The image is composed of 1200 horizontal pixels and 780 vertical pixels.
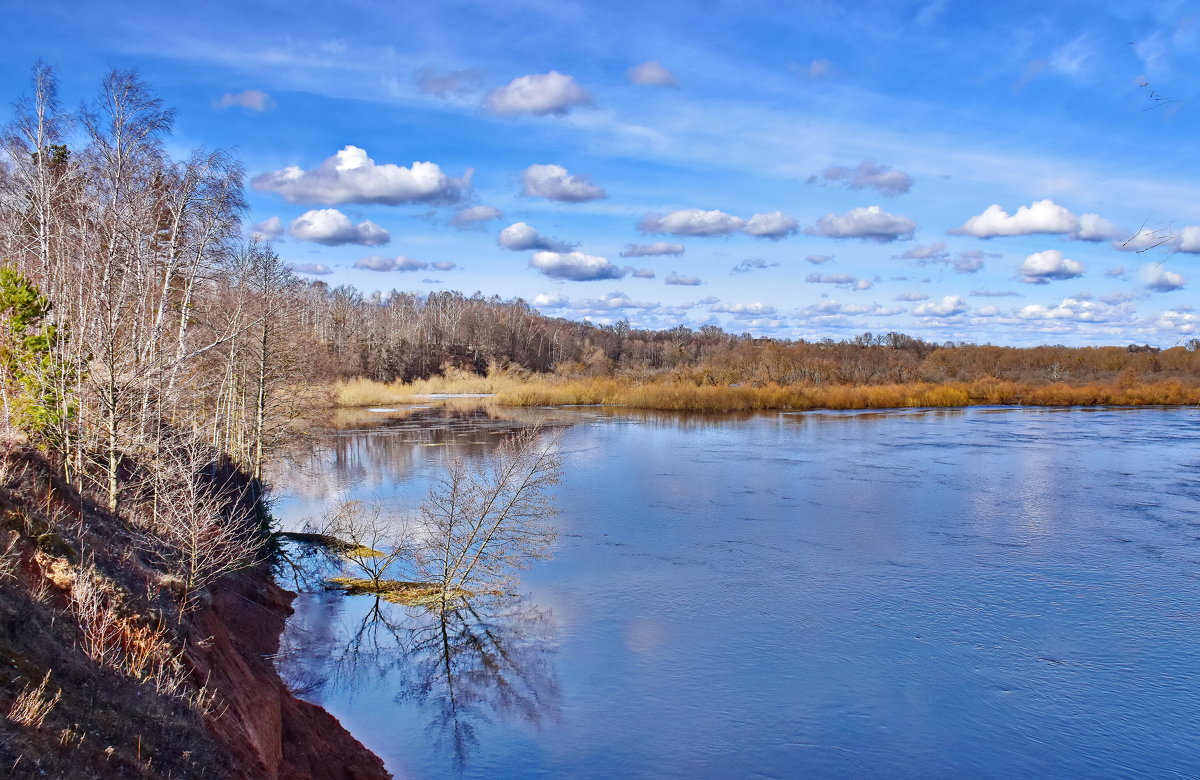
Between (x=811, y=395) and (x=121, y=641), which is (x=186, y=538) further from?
(x=811, y=395)

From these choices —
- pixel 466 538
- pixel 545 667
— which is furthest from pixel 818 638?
pixel 466 538

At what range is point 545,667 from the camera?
14.0 m

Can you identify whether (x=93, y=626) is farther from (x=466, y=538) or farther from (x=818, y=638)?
(x=818, y=638)

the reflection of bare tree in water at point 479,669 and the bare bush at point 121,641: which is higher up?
the bare bush at point 121,641

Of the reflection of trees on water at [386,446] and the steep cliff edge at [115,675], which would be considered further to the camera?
the reflection of trees on water at [386,446]

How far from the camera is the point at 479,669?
14.2 metres

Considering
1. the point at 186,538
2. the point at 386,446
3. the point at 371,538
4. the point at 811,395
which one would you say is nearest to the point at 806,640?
the point at 186,538

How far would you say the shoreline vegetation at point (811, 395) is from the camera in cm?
5328

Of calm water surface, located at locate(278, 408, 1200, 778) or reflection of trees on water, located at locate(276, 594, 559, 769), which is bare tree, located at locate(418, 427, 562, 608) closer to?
reflection of trees on water, located at locate(276, 594, 559, 769)

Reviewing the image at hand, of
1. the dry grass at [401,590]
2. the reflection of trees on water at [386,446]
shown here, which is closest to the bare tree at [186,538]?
the dry grass at [401,590]

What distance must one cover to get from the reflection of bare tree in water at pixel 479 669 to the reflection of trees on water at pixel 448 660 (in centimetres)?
2

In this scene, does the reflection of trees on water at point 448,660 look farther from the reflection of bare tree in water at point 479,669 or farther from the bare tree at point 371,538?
the bare tree at point 371,538

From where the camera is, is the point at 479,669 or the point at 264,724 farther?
the point at 479,669

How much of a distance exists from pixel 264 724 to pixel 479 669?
4847 millimetres
